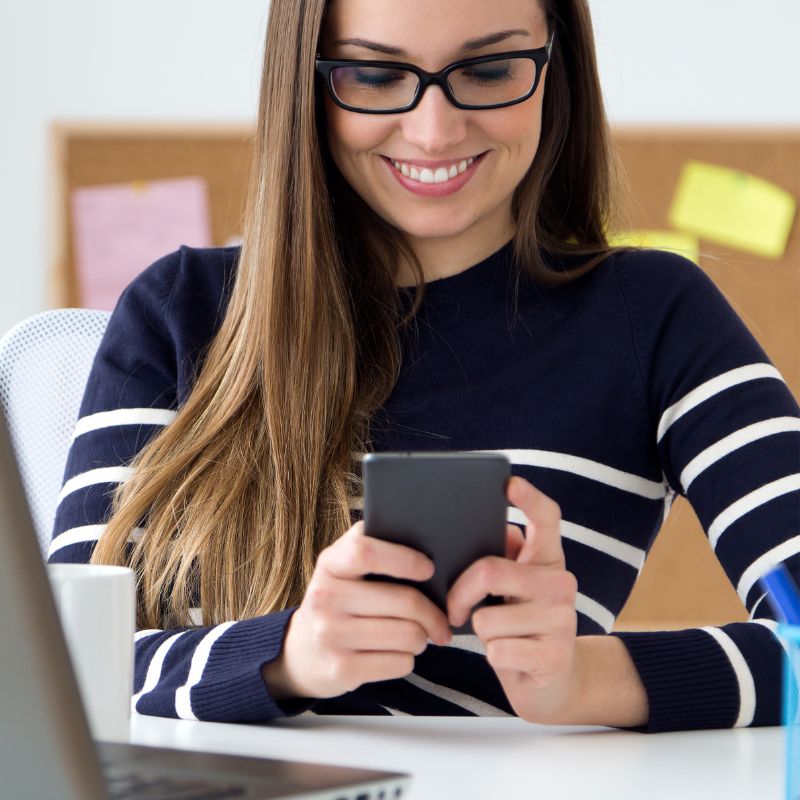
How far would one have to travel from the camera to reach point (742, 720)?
85cm

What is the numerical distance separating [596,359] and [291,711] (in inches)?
19.3

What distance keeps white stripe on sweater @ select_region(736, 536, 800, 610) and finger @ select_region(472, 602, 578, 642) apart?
1.05 ft

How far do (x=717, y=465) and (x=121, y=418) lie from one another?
0.55 meters

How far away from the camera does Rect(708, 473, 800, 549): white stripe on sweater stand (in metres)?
1.01

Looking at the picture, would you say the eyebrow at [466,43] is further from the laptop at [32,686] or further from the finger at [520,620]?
the laptop at [32,686]

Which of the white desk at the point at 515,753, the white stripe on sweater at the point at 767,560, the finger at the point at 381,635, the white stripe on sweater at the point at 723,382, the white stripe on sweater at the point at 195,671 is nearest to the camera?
the white desk at the point at 515,753

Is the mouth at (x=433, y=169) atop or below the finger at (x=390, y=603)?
atop

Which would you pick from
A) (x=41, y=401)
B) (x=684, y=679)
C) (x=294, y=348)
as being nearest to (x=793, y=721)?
(x=684, y=679)

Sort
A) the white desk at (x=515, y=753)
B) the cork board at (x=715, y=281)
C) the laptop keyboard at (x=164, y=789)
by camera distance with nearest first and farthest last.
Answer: the laptop keyboard at (x=164, y=789), the white desk at (x=515, y=753), the cork board at (x=715, y=281)

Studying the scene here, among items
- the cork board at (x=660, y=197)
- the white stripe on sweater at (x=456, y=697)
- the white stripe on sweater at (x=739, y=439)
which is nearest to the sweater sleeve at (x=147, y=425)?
the white stripe on sweater at (x=456, y=697)

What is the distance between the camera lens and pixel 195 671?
0.86m

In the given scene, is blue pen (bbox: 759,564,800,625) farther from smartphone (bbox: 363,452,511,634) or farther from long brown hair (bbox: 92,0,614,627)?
long brown hair (bbox: 92,0,614,627)

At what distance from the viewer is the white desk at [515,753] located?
63 centimetres

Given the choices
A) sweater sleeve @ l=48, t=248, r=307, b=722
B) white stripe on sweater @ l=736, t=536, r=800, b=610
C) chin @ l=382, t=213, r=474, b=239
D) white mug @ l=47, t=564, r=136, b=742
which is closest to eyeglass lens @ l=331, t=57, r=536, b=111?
chin @ l=382, t=213, r=474, b=239
